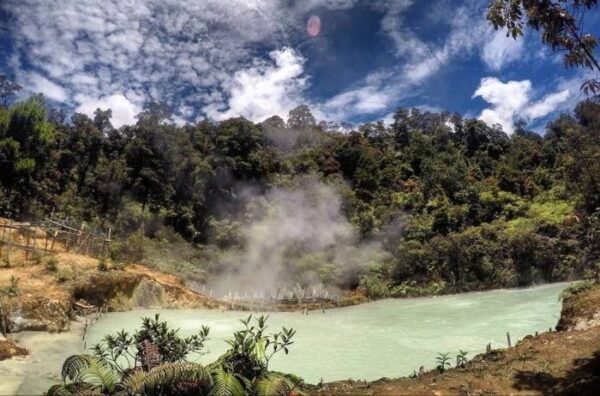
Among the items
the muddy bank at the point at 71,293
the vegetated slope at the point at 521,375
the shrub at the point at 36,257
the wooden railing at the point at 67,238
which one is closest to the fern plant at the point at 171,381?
Answer: the vegetated slope at the point at 521,375

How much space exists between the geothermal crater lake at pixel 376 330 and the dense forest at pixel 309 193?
5.86m

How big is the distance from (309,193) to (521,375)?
109 ft

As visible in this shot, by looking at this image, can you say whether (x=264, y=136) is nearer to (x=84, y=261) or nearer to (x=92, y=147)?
(x=92, y=147)

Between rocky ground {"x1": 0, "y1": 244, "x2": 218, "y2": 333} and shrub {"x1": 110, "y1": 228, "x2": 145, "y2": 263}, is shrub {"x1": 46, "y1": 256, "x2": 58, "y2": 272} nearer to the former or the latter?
rocky ground {"x1": 0, "y1": 244, "x2": 218, "y2": 333}

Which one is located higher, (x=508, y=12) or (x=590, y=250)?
(x=508, y=12)

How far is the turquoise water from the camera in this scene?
11.7 m

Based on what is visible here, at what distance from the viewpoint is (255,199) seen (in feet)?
137

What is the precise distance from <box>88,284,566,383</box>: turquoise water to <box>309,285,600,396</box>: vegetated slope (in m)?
2.69

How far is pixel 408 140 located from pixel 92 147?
34.0 metres

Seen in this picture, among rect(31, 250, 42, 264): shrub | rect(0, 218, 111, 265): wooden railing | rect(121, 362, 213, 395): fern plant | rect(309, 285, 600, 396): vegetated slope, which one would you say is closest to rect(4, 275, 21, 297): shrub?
rect(31, 250, 42, 264): shrub

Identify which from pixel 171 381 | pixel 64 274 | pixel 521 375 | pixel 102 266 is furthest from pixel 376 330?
pixel 171 381

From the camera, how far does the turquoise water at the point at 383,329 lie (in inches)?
461

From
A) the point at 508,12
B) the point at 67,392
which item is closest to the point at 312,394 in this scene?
the point at 67,392

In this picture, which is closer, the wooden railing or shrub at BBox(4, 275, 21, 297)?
shrub at BBox(4, 275, 21, 297)
